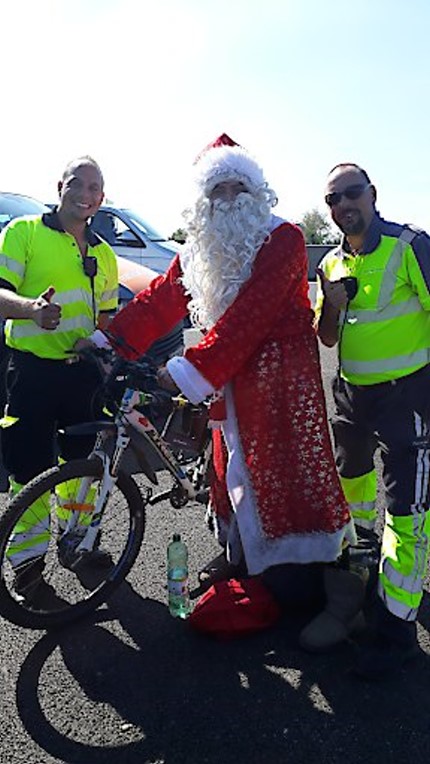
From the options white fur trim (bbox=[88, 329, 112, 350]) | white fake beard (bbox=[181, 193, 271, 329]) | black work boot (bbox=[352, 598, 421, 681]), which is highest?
white fake beard (bbox=[181, 193, 271, 329])

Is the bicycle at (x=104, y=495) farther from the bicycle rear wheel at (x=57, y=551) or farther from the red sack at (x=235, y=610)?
the red sack at (x=235, y=610)

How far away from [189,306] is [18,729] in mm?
1844

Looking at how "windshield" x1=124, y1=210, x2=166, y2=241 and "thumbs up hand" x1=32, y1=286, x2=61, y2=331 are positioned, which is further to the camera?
"windshield" x1=124, y1=210, x2=166, y2=241

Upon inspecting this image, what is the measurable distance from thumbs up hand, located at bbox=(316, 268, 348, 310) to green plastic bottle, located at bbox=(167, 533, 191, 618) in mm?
1293

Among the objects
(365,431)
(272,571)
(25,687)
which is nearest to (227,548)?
(272,571)

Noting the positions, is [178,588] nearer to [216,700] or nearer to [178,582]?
[178,582]

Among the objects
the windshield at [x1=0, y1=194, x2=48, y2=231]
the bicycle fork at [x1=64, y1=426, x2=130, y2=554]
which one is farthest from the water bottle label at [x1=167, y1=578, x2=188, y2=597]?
the windshield at [x1=0, y1=194, x2=48, y2=231]

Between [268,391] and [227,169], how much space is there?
0.96 m

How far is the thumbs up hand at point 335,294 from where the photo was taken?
315 cm

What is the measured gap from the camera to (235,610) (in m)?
3.26

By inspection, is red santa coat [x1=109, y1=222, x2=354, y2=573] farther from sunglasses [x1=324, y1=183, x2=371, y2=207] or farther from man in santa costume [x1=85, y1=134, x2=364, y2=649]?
sunglasses [x1=324, y1=183, x2=371, y2=207]

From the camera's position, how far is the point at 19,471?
3.52 meters

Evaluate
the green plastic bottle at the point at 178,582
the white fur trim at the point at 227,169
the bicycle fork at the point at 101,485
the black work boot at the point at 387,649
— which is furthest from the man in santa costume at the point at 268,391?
the bicycle fork at the point at 101,485

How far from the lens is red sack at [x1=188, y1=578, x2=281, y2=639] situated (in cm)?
323
